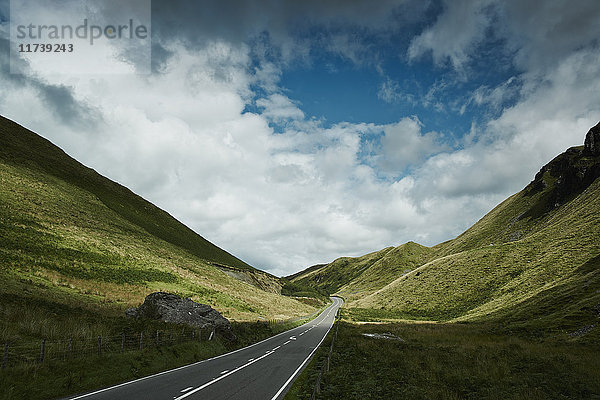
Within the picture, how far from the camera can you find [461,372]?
17781 millimetres

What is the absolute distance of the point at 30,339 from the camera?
16484 mm

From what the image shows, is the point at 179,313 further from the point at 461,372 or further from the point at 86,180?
the point at 86,180

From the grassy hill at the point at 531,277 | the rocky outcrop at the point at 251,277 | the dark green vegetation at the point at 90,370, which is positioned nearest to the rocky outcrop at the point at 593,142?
the grassy hill at the point at 531,277

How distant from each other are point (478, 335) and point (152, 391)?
35022 millimetres

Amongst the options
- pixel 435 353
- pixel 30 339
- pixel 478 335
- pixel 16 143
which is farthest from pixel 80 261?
pixel 16 143

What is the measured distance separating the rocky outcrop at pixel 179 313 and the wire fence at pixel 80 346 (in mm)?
3525

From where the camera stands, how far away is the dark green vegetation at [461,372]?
1319 cm

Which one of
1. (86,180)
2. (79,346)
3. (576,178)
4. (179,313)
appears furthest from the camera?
(576,178)

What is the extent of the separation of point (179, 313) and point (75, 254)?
28.6 meters

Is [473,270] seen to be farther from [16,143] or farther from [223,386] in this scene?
[16,143]

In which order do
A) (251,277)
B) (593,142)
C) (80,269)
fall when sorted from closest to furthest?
1. (80,269)
2. (251,277)
3. (593,142)

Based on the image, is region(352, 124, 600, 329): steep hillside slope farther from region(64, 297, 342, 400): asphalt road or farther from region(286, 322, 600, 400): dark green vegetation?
region(64, 297, 342, 400): asphalt road

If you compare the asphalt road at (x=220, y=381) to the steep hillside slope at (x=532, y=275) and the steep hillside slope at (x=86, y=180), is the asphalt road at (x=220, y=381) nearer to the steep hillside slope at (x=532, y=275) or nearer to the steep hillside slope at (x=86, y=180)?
the steep hillside slope at (x=532, y=275)

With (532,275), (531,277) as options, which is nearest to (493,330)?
(531,277)
